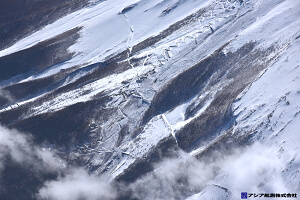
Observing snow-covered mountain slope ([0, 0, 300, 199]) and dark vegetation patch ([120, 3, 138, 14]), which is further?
dark vegetation patch ([120, 3, 138, 14])

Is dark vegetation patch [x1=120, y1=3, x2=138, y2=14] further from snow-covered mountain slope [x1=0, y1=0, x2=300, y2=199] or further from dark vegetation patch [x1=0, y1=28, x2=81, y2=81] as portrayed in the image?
dark vegetation patch [x1=0, y1=28, x2=81, y2=81]

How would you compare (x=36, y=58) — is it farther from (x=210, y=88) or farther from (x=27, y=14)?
(x=210, y=88)

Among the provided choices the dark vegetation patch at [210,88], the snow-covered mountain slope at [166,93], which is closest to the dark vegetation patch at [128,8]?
the snow-covered mountain slope at [166,93]

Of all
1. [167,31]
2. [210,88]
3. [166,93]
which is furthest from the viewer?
[167,31]

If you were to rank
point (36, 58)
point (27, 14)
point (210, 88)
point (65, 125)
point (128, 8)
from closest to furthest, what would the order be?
point (210, 88) < point (65, 125) < point (36, 58) < point (128, 8) < point (27, 14)

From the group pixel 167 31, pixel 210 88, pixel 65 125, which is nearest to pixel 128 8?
pixel 167 31

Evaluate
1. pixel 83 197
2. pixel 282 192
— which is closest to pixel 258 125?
pixel 282 192

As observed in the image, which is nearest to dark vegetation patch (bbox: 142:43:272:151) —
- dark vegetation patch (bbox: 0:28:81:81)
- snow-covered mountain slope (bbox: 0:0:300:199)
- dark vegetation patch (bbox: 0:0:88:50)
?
snow-covered mountain slope (bbox: 0:0:300:199)

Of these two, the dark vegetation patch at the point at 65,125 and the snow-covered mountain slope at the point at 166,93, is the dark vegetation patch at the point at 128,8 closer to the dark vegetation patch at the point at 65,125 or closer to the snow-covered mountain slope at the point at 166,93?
the snow-covered mountain slope at the point at 166,93
